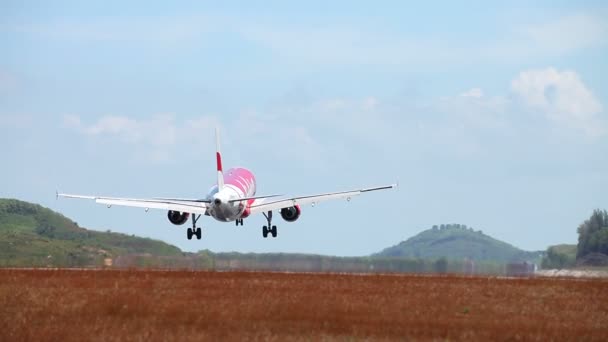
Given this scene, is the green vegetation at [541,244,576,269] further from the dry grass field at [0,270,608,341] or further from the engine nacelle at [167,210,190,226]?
the engine nacelle at [167,210,190,226]

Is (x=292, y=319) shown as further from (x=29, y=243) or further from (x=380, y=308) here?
(x=29, y=243)

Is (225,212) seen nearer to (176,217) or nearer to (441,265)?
(176,217)

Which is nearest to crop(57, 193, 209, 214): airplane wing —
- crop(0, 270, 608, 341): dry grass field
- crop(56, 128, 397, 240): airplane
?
crop(56, 128, 397, 240): airplane

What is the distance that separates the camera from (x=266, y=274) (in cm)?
6981

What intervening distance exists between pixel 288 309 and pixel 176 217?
48172 millimetres

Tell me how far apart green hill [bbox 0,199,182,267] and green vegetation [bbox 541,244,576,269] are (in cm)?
3096

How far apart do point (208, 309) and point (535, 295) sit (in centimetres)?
1863

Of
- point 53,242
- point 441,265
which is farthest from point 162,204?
point 53,242

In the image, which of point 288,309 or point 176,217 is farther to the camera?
point 176,217

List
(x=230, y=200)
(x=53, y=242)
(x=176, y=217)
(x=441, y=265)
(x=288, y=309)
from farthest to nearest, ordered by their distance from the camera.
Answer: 1. (x=53, y=242)
2. (x=176, y=217)
3. (x=230, y=200)
4. (x=441, y=265)
5. (x=288, y=309)

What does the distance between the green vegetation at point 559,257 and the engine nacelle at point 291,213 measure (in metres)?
20.8

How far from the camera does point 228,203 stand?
89062mm

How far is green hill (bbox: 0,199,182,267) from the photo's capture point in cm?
9869

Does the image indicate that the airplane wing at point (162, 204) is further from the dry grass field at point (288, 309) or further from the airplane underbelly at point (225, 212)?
the dry grass field at point (288, 309)
